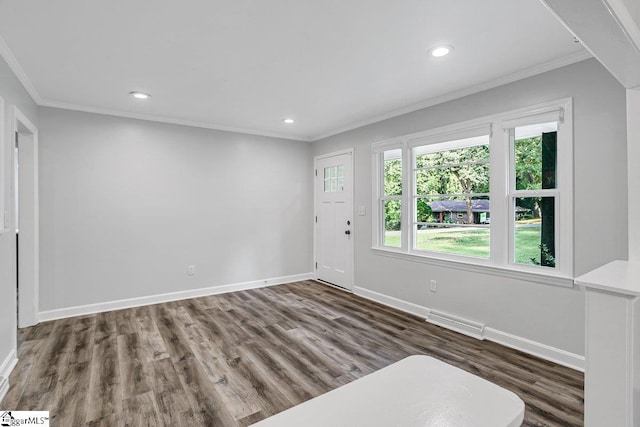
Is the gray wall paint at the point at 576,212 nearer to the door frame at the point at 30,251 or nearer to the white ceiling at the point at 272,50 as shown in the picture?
the white ceiling at the point at 272,50

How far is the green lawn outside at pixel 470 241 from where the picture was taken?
115 inches

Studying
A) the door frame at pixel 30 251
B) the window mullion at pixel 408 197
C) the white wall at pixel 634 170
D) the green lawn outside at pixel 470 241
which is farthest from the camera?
the window mullion at pixel 408 197

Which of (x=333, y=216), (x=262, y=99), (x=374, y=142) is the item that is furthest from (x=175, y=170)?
(x=374, y=142)

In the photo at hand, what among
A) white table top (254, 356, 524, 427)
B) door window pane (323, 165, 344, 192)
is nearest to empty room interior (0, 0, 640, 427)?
white table top (254, 356, 524, 427)

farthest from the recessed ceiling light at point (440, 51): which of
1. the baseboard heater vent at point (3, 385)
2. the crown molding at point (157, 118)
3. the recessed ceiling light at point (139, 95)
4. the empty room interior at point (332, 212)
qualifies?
the baseboard heater vent at point (3, 385)

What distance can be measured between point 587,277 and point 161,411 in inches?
97.4

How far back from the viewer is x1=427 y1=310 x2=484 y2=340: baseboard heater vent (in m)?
3.13

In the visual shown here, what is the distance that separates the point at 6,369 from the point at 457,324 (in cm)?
388

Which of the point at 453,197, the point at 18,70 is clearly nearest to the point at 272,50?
the point at 18,70

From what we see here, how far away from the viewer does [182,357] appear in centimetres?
275

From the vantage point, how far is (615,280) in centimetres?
138

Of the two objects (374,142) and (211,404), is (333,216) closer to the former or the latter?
(374,142)

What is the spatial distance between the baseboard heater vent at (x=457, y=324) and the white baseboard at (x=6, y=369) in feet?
11.9

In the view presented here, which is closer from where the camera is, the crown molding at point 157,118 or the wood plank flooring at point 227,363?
the wood plank flooring at point 227,363
